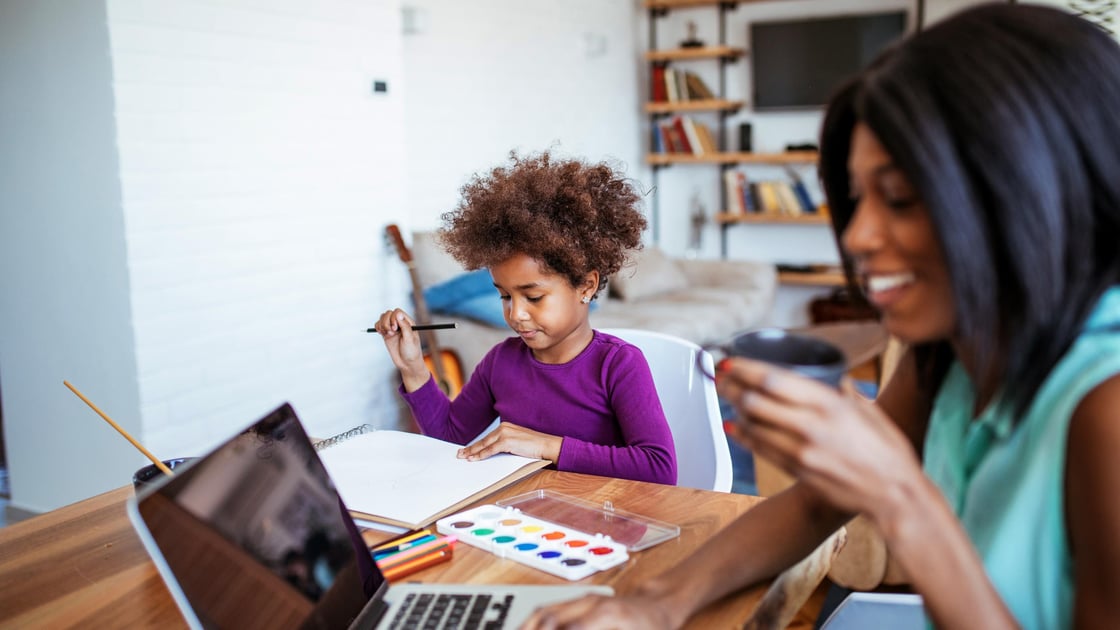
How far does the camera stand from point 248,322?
294cm

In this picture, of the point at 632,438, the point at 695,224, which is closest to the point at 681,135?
the point at 695,224

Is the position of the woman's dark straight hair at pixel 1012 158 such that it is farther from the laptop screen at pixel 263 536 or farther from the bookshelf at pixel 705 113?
the bookshelf at pixel 705 113

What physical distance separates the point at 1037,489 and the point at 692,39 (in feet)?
18.9

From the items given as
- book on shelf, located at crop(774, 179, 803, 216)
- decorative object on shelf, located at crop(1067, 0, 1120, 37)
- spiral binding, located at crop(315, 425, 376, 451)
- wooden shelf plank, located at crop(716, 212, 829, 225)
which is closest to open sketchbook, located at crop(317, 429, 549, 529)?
spiral binding, located at crop(315, 425, 376, 451)

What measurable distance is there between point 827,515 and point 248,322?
2.35 metres

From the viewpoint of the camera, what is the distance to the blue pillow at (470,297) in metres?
3.45

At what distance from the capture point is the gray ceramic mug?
610 millimetres

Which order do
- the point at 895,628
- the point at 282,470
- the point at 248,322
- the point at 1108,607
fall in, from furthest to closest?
the point at 248,322 → the point at 895,628 → the point at 282,470 → the point at 1108,607

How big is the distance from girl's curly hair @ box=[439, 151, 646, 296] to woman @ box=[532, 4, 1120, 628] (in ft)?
2.91

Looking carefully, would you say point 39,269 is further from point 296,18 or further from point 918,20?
point 918,20

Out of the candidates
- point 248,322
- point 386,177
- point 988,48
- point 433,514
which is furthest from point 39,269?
point 988,48

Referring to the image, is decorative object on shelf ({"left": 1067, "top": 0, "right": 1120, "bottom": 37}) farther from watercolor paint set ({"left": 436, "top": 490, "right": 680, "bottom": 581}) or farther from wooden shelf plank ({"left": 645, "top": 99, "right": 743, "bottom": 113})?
watercolor paint set ({"left": 436, "top": 490, "right": 680, "bottom": 581})

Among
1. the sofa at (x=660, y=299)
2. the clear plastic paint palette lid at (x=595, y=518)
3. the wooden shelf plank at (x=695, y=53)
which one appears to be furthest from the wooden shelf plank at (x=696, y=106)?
the clear plastic paint palette lid at (x=595, y=518)

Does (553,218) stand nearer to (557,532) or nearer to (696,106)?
(557,532)
